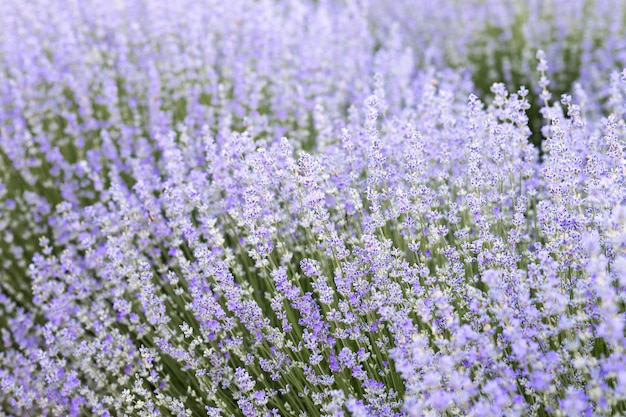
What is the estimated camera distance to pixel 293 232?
266 cm

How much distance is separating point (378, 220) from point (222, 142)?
130 cm

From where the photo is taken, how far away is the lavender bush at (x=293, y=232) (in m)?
1.83

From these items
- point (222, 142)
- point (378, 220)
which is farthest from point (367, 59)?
point (378, 220)

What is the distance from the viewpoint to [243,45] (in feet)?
14.7

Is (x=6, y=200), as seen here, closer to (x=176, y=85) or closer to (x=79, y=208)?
(x=79, y=208)

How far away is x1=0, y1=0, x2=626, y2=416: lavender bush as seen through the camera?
1.83 meters

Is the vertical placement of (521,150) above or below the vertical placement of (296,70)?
below

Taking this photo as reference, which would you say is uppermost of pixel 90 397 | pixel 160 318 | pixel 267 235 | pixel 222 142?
pixel 222 142

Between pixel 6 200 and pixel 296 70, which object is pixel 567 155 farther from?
pixel 6 200

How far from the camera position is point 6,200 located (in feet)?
12.3

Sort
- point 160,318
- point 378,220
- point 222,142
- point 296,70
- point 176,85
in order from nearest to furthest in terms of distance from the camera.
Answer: point 378,220, point 160,318, point 222,142, point 176,85, point 296,70

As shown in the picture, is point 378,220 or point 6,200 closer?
point 378,220

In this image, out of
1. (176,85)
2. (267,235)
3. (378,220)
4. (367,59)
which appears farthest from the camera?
(367,59)

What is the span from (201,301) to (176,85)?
2.18 m
